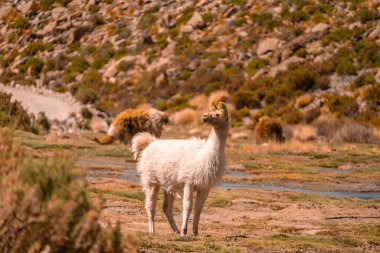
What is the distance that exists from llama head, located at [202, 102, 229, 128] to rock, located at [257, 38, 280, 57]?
42673 mm

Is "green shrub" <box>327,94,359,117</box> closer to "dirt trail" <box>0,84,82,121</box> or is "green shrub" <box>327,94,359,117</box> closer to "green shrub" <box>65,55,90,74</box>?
"dirt trail" <box>0,84,82,121</box>

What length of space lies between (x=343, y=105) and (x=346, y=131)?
486 cm

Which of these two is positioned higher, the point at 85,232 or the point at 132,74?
the point at 85,232

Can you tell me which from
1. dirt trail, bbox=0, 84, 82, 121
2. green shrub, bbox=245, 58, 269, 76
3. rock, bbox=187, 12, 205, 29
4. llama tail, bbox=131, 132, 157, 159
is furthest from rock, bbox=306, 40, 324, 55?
llama tail, bbox=131, 132, 157, 159

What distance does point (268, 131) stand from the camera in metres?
33.9

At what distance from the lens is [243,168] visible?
26109 millimetres

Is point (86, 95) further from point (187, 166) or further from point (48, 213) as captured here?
point (48, 213)

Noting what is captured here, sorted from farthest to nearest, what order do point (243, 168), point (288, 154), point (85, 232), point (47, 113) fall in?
point (47, 113) < point (288, 154) < point (243, 168) < point (85, 232)

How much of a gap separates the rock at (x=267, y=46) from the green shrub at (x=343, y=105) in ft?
43.3

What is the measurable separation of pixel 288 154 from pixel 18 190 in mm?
24876

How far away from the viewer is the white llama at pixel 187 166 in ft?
37.6

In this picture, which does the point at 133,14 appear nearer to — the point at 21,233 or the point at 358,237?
the point at 358,237

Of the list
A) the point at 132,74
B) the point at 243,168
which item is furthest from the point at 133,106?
the point at 243,168

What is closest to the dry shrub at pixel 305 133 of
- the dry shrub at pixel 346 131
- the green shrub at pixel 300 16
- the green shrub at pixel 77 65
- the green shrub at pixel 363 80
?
the dry shrub at pixel 346 131
